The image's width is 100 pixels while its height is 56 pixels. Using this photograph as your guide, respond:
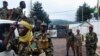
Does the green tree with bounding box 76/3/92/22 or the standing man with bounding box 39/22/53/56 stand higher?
the standing man with bounding box 39/22/53/56

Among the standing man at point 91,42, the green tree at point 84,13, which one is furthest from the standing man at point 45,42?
the green tree at point 84,13

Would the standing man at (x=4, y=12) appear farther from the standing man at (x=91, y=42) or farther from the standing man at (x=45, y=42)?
the standing man at (x=91, y=42)

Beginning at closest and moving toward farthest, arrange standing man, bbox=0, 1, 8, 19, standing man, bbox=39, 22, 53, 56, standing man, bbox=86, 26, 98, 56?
standing man, bbox=39, 22, 53, 56
standing man, bbox=0, 1, 8, 19
standing man, bbox=86, 26, 98, 56

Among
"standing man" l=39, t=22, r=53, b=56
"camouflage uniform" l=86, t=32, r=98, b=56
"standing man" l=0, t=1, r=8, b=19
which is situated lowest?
"camouflage uniform" l=86, t=32, r=98, b=56

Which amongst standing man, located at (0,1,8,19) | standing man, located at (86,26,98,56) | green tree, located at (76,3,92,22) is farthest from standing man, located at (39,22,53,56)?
green tree, located at (76,3,92,22)

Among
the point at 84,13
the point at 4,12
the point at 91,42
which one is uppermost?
the point at 4,12

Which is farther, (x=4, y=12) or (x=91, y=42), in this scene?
(x=91, y=42)

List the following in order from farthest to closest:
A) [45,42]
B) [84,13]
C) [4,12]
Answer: [84,13] → [4,12] → [45,42]

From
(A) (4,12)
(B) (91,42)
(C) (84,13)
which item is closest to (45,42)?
(A) (4,12)

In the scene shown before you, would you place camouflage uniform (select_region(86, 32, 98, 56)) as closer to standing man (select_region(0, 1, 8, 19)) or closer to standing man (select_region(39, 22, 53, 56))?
standing man (select_region(0, 1, 8, 19))

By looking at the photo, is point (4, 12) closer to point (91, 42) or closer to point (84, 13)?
point (91, 42)

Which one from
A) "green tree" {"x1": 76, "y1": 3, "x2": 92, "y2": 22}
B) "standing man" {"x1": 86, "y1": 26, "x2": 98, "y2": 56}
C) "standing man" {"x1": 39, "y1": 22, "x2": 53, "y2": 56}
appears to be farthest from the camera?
"green tree" {"x1": 76, "y1": 3, "x2": 92, "y2": 22}

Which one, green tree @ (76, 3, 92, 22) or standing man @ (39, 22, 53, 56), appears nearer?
standing man @ (39, 22, 53, 56)

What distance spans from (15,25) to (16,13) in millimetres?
2931
